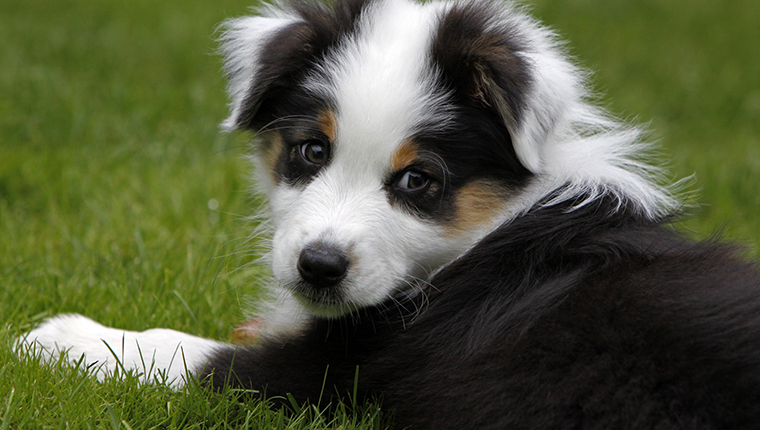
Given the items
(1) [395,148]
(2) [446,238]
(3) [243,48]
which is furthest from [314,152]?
(3) [243,48]

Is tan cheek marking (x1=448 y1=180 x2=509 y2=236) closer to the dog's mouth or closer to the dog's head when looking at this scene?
the dog's head

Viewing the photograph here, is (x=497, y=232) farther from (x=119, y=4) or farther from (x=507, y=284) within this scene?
(x=119, y=4)

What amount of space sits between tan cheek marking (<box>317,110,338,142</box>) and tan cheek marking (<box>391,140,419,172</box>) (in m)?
0.24

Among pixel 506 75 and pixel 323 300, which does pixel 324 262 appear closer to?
pixel 323 300

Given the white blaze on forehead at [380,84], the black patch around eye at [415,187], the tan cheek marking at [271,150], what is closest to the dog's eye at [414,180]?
the black patch around eye at [415,187]

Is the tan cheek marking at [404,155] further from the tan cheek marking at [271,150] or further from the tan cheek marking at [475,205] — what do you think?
the tan cheek marking at [271,150]

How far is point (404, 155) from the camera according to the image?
9.04 feet

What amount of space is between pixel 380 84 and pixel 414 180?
1.21 ft

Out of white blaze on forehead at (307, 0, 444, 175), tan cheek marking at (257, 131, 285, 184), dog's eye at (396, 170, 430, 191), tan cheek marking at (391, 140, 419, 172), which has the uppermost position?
white blaze on forehead at (307, 0, 444, 175)

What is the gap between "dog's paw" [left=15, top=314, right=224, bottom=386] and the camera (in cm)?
298

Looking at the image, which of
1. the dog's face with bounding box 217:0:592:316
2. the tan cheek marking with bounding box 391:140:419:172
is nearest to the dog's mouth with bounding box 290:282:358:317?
the dog's face with bounding box 217:0:592:316

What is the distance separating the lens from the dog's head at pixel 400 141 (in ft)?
8.97

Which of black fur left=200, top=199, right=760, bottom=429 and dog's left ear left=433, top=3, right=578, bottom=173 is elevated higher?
dog's left ear left=433, top=3, right=578, bottom=173

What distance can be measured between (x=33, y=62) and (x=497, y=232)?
234 inches
